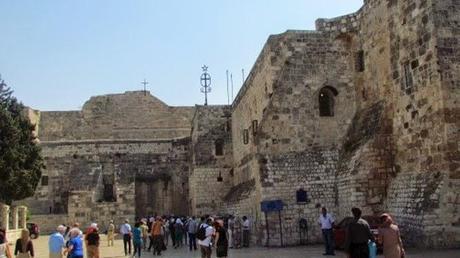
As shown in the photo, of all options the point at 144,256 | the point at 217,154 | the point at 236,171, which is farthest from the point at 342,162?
the point at 217,154

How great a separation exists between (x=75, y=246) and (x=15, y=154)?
1669cm

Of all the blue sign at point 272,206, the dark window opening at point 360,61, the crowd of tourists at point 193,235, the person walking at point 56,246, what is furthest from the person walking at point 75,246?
the dark window opening at point 360,61

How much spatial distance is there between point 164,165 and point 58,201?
23.1ft

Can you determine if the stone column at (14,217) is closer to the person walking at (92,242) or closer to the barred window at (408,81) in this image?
the person walking at (92,242)

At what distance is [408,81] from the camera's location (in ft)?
54.5

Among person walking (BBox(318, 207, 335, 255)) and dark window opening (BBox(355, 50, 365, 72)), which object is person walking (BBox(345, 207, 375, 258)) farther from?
dark window opening (BBox(355, 50, 365, 72))

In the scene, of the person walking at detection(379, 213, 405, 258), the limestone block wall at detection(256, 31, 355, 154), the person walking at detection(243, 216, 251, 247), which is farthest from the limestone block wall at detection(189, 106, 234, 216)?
the person walking at detection(379, 213, 405, 258)

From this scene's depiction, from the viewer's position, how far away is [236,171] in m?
30.5

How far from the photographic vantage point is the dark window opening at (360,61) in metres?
20.7

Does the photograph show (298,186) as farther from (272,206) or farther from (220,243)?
(220,243)

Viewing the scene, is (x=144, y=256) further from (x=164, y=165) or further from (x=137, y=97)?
(x=137, y=97)

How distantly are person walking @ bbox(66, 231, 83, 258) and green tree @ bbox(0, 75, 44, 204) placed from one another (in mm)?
15622

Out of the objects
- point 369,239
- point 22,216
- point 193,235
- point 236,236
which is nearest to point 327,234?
point 236,236

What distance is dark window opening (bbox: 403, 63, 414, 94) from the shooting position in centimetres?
1645
